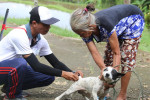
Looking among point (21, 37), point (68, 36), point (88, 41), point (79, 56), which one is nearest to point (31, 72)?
point (21, 37)

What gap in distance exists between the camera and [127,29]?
3.07m

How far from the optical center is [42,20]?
278 centimetres

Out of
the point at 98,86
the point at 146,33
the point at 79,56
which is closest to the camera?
the point at 98,86

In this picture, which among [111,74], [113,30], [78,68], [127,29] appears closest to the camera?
[111,74]

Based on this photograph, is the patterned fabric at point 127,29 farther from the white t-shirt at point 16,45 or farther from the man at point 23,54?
the white t-shirt at point 16,45

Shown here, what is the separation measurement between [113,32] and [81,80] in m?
0.78

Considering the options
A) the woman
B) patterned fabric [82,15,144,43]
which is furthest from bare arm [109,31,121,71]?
patterned fabric [82,15,144,43]

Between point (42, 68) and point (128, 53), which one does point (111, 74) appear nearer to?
point (128, 53)

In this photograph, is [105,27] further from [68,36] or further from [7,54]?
[68,36]

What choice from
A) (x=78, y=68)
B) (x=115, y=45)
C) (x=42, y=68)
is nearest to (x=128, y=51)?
(x=115, y=45)

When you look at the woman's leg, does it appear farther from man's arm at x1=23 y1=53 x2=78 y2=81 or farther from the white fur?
man's arm at x1=23 y1=53 x2=78 y2=81

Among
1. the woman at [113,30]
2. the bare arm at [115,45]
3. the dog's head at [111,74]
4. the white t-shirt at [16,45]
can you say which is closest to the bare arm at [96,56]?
the woman at [113,30]

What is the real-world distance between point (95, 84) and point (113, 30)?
71 centimetres

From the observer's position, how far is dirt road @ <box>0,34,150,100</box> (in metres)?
3.59
